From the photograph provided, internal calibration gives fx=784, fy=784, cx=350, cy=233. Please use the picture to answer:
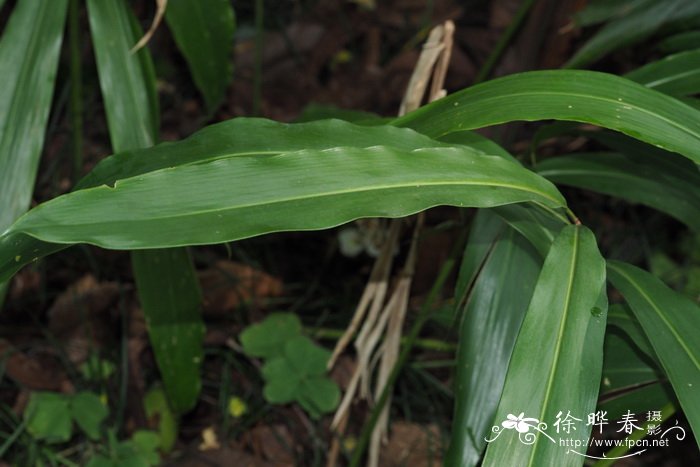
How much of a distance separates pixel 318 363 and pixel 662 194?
23.4 inches

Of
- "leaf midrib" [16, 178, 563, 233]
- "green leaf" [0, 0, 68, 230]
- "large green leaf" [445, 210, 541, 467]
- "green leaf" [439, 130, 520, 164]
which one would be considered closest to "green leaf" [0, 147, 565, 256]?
"leaf midrib" [16, 178, 563, 233]

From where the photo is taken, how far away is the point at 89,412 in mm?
1194

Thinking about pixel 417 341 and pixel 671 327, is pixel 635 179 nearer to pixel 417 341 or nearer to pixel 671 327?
pixel 671 327

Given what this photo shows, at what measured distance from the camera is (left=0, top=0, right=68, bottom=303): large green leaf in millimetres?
895

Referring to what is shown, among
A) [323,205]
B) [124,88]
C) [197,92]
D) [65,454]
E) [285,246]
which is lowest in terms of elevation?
[65,454]

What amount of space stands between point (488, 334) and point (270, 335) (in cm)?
50

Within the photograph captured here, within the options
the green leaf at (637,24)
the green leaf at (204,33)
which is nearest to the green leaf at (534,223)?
the green leaf at (637,24)

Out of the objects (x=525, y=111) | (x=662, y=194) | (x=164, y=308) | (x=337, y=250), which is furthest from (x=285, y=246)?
(x=525, y=111)

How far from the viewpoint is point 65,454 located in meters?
1.23

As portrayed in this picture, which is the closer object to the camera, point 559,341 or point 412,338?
point 559,341

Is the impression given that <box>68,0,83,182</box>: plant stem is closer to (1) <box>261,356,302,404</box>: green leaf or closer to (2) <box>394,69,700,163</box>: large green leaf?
(1) <box>261,356,302,404</box>: green leaf

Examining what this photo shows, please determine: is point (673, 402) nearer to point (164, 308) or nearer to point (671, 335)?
point (671, 335)

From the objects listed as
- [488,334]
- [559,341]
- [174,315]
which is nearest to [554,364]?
[559,341]

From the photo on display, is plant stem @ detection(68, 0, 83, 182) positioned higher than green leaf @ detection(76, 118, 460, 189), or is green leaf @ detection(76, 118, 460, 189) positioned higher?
plant stem @ detection(68, 0, 83, 182)
